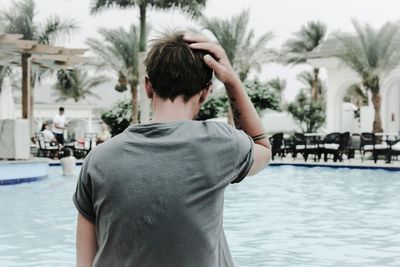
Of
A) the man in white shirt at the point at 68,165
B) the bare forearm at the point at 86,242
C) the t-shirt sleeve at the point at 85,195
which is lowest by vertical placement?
the man in white shirt at the point at 68,165

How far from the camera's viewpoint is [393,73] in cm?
2814

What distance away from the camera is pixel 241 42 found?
115 ft

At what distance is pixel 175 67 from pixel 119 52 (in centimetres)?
3553

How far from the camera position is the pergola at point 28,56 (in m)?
17.9

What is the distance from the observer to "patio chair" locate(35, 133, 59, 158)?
22797 mm

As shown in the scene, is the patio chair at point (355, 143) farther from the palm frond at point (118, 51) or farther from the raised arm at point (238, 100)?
the raised arm at point (238, 100)

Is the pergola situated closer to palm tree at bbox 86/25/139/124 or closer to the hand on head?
palm tree at bbox 86/25/139/124

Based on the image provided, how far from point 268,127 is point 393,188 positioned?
33949 mm

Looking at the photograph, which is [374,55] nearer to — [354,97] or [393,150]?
[393,150]

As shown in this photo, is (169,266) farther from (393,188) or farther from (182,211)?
(393,188)

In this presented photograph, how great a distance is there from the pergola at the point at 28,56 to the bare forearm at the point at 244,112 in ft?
52.0

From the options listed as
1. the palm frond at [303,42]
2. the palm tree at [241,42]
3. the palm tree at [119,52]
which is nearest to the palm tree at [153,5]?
the palm tree at [241,42]

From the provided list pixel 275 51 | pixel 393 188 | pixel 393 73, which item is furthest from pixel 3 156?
pixel 275 51

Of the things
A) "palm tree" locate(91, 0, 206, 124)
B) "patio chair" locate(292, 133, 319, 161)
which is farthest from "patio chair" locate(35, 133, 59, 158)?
"patio chair" locate(292, 133, 319, 161)
